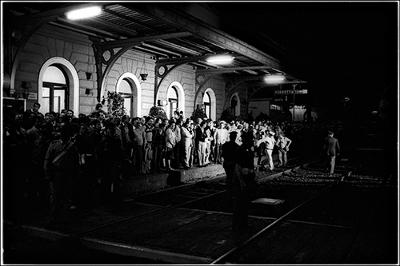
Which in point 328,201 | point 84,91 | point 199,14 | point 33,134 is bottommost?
point 328,201

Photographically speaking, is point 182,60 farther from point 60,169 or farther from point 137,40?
point 60,169

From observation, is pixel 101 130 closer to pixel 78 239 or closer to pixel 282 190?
pixel 78 239

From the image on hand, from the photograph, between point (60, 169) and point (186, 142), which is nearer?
point (60, 169)

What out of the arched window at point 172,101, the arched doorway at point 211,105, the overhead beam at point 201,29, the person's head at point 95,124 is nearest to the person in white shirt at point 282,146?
the overhead beam at point 201,29

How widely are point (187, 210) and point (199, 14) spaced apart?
723 centimetres

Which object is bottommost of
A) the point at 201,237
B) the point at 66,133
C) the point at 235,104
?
the point at 201,237

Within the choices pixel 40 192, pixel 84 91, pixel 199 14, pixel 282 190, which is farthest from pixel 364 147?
pixel 40 192

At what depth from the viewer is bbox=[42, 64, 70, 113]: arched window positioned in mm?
14086

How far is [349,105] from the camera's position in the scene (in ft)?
145

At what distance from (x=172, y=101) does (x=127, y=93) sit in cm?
372

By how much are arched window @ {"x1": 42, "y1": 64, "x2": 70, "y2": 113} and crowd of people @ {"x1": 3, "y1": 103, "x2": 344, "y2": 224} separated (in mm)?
2124

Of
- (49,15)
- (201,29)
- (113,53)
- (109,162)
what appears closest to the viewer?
(109,162)

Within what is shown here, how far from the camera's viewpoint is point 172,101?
2084cm

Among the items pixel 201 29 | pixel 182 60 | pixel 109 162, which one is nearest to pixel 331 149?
pixel 182 60
